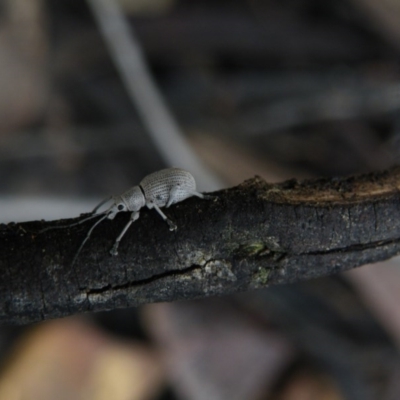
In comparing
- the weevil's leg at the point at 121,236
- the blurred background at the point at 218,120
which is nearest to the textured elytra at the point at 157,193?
the weevil's leg at the point at 121,236

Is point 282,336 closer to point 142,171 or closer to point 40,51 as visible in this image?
point 142,171

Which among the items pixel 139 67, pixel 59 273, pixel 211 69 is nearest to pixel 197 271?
pixel 59 273

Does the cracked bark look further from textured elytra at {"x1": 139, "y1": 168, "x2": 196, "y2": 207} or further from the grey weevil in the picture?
textured elytra at {"x1": 139, "y1": 168, "x2": 196, "y2": 207}

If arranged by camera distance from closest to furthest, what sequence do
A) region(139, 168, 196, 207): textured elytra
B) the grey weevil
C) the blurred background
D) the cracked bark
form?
the cracked bark, the grey weevil, region(139, 168, 196, 207): textured elytra, the blurred background

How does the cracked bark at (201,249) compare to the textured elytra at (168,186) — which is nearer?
the cracked bark at (201,249)

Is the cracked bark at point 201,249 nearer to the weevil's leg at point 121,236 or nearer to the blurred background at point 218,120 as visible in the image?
the weevil's leg at point 121,236

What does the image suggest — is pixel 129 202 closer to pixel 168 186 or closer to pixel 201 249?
pixel 168 186

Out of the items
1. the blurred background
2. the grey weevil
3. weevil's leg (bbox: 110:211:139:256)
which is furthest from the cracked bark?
the blurred background
